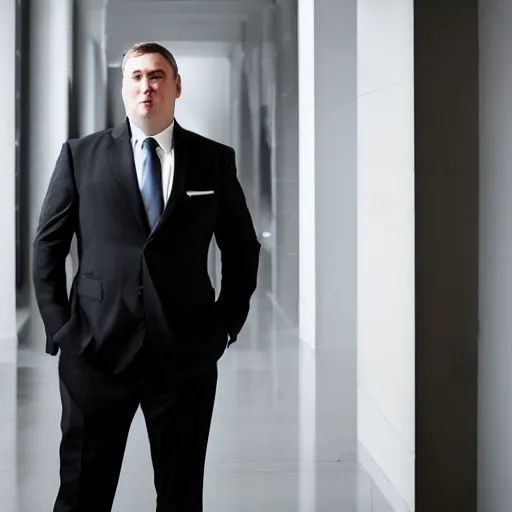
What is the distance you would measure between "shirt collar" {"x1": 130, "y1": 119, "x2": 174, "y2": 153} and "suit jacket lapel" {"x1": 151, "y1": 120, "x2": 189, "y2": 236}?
22 millimetres

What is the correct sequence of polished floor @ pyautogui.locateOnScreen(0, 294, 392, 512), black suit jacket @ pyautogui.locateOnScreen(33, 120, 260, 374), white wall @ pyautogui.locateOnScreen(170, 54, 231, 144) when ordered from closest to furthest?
black suit jacket @ pyautogui.locateOnScreen(33, 120, 260, 374) < polished floor @ pyautogui.locateOnScreen(0, 294, 392, 512) < white wall @ pyautogui.locateOnScreen(170, 54, 231, 144)

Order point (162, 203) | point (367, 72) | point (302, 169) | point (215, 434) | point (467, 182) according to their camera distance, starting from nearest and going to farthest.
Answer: point (162, 203), point (467, 182), point (367, 72), point (215, 434), point (302, 169)

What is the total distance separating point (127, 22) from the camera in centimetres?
582

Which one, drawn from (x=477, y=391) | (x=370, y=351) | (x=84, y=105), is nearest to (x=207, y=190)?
(x=477, y=391)

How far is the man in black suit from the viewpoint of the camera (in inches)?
109

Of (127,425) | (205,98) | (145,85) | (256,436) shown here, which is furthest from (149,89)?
(205,98)

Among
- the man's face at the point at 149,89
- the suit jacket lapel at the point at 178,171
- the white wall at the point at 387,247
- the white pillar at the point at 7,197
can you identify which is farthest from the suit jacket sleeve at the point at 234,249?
the white pillar at the point at 7,197

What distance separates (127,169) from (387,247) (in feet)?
3.95

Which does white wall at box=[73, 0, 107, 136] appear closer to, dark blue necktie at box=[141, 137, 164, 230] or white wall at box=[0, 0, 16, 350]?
white wall at box=[0, 0, 16, 350]

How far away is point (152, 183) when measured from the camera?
2.86 meters

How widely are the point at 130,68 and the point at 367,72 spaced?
1.38 metres

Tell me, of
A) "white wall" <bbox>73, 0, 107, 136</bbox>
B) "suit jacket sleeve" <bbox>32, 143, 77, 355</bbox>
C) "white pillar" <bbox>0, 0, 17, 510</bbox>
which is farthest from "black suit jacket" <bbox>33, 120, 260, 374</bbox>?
"white pillar" <bbox>0, 0, 17, 510</bbox>

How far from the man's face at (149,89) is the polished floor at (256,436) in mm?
1595

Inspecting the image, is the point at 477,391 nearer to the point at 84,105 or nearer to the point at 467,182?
the point at 467,182
